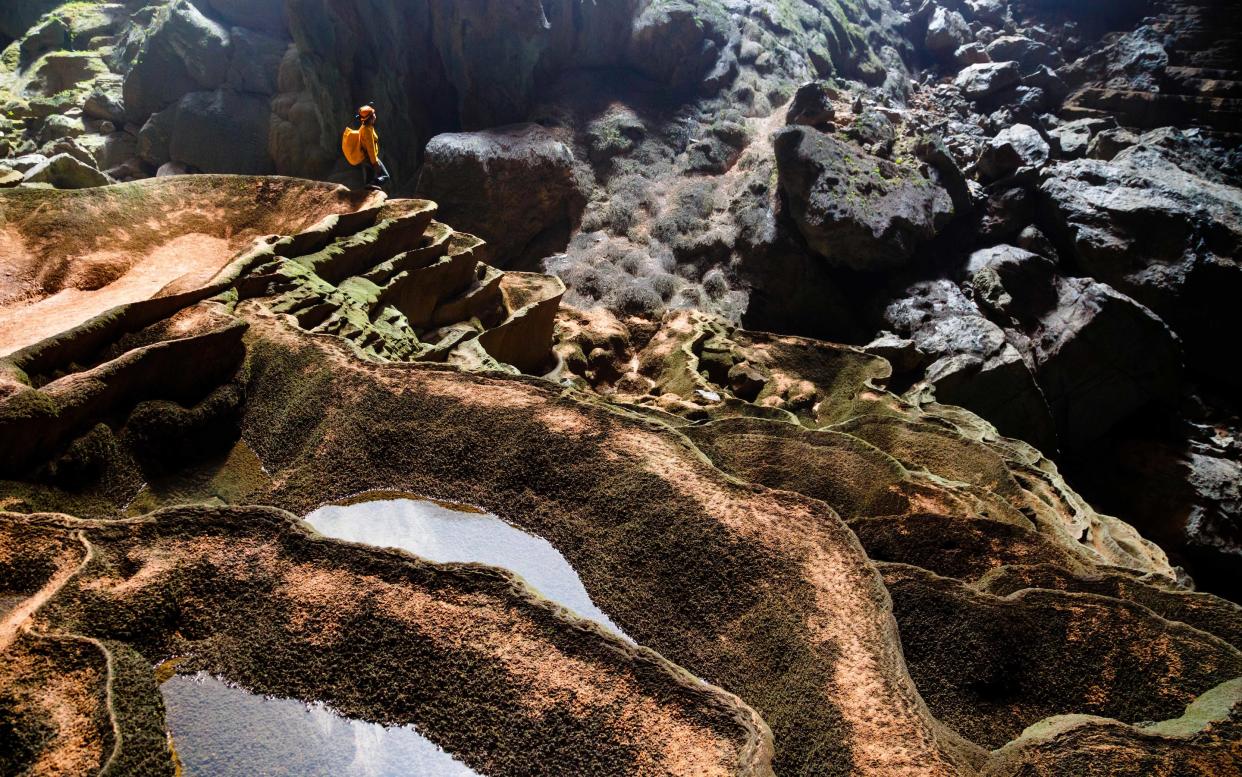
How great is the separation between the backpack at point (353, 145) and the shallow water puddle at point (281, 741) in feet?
34.7

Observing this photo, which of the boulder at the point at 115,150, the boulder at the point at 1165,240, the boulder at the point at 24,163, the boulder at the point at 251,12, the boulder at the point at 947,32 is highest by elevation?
the boulder at the point at 947,32

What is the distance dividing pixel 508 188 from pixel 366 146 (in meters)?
7.03

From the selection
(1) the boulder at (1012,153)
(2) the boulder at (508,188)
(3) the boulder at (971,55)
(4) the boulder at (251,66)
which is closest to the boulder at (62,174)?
(2) the boulder at (508,188)

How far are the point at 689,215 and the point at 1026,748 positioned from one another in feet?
58.6

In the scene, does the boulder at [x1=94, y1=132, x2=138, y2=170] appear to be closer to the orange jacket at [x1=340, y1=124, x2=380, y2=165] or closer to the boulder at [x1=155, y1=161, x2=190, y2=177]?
the boulder at [x1=155, y1=161, x2=190, y2=177]

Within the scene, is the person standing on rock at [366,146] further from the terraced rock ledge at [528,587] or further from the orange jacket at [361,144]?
the terraced rock ledge at [528,587]

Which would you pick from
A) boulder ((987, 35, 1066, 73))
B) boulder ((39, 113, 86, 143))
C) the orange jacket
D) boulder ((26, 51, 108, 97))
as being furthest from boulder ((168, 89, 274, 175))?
boulder ((987, 35, 1066, 73))

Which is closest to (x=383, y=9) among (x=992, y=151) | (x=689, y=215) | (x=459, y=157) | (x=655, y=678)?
(x=459, y=157)

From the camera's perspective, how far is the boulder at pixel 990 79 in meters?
24.7

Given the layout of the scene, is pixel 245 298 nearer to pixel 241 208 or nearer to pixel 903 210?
pixel 241 208

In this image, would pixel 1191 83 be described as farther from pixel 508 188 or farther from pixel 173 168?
pixel 173 168

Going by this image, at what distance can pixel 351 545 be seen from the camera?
5195 mm

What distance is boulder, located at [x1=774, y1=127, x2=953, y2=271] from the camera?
56.5 ft

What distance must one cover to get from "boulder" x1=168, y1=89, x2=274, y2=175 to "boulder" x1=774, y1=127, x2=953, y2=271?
15.3m
